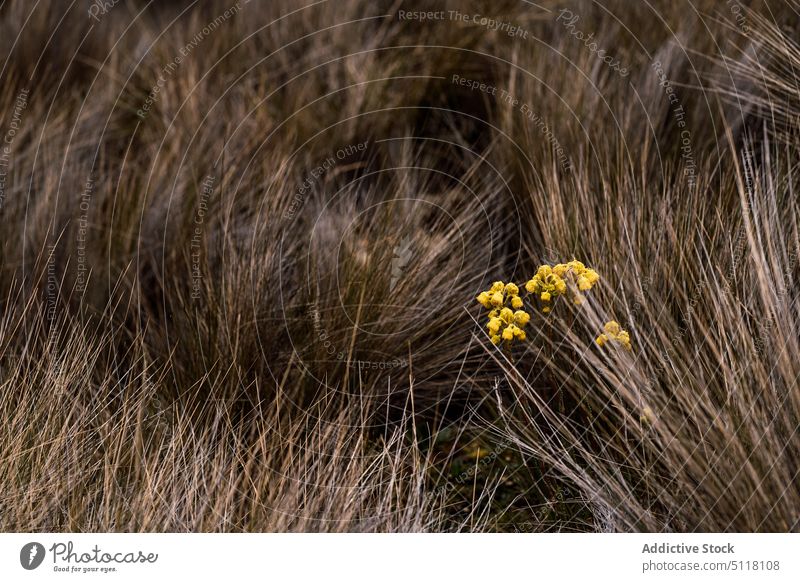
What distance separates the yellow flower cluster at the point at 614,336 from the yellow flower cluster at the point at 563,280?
10cm

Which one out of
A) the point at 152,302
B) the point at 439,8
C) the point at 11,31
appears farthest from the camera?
the point at 11,31

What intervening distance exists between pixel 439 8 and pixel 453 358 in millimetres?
2078

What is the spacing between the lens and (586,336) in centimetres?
251

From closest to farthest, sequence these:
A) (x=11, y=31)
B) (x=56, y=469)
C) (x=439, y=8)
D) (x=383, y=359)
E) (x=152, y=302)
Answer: (x=56, y=469) → (x=383, y=359) → (x=152, y=302) → (x=439, y=8) → (x=11, y=31)

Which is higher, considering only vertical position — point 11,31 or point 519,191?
point 11,31

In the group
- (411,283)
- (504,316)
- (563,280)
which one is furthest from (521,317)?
(411,283)

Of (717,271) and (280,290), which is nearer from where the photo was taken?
(717,271)

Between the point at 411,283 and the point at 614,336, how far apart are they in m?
0.81

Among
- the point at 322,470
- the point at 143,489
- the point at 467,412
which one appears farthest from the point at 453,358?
the point at 143,489
